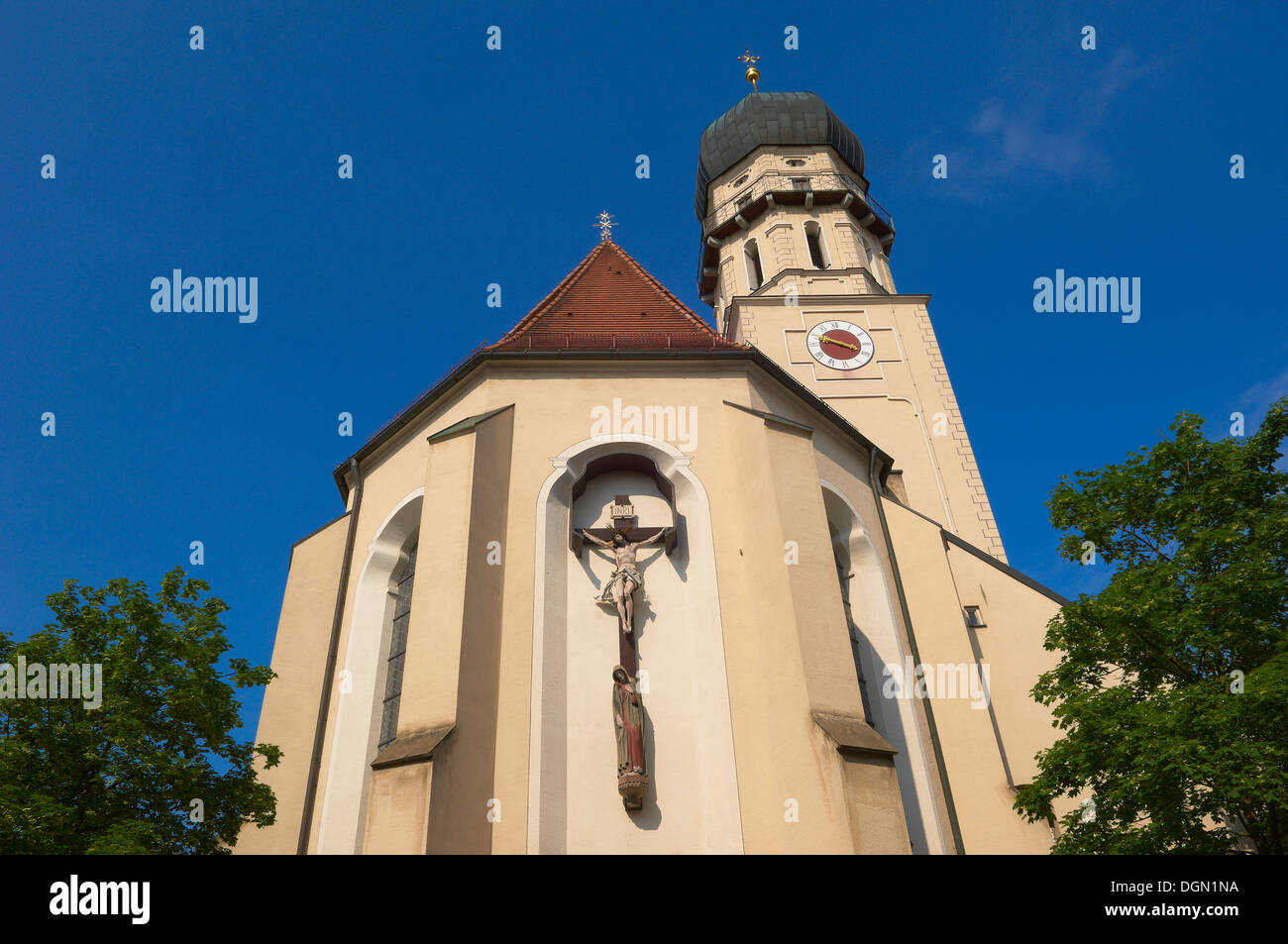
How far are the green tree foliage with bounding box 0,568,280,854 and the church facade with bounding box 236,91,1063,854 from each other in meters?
1.74

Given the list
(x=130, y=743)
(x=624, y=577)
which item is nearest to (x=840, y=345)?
(x=624, y=577)

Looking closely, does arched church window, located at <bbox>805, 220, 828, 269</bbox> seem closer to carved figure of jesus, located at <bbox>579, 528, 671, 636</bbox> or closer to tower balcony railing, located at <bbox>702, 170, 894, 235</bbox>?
tower balcony railing, located at <bbox>702, 170, 894, 235</bbox>

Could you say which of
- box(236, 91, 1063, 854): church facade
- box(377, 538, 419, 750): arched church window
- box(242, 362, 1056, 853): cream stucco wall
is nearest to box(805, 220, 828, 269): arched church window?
box(236, 91, 1063, 854): church facade

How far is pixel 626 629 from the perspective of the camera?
1097 cm

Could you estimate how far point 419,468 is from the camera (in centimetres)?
1351

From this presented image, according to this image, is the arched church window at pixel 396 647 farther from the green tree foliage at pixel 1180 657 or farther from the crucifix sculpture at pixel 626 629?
the green tree foliage at pixel 1180 657

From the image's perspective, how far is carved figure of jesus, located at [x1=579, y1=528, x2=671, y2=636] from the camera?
1109 centimetres

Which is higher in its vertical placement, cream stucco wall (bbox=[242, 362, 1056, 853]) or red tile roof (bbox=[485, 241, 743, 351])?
red tile roof (bbox=[485, 241, 743, 351])

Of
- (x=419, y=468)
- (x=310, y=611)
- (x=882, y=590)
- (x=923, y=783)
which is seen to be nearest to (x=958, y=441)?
(x=882, y=590)

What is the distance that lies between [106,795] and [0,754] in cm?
96

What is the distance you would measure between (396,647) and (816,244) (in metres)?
19.4

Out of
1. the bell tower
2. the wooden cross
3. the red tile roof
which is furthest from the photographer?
the bell tower

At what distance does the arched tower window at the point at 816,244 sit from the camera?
27203 mm
